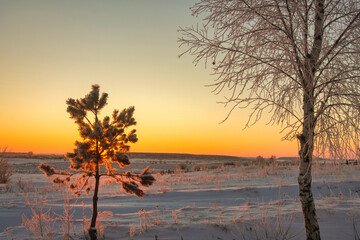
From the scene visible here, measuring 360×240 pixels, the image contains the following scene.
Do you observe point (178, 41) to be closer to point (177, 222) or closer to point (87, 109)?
point (87, 109)

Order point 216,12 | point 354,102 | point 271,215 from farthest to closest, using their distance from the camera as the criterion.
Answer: point 271,215 → point 216,12 → point 354,102

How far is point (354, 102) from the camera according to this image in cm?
368

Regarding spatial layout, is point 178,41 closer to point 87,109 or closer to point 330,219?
point 87,109

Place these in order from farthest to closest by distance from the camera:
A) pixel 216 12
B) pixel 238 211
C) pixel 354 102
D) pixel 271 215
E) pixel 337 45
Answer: pixel 238 211 < pixel 271 215 < pixel 216 12 < pixel 337 45 < pixel 354 102

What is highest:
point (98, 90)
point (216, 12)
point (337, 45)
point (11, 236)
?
point (216, 12)

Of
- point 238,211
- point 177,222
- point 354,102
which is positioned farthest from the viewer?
point 238,211

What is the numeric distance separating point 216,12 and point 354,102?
214 cm

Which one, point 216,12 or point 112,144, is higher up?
point 216,12

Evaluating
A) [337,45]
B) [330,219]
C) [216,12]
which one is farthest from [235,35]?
[330,219]

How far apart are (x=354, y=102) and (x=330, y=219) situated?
108 inches

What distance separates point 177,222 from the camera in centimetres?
520

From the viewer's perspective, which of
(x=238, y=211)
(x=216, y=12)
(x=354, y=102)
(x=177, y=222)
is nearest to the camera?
(x=354, y=102)

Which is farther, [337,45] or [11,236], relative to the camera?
[11,236]

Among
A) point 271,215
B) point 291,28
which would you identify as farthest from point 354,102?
point 271,215
